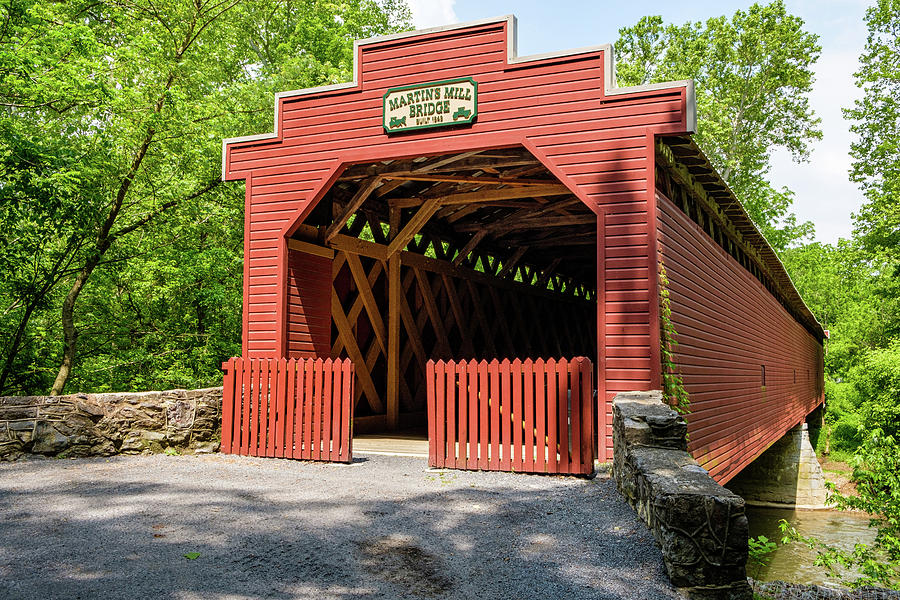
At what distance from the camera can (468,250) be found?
15023 millimetres

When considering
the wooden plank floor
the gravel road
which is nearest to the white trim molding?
the gravel road

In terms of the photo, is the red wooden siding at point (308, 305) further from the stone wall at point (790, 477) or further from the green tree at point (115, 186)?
the stone wall at point (790, 477)

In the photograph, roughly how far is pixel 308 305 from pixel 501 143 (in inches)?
152

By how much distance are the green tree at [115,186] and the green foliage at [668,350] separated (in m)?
9.48

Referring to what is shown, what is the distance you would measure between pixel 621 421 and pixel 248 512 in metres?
3.23

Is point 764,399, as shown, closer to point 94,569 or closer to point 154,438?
point 154,438

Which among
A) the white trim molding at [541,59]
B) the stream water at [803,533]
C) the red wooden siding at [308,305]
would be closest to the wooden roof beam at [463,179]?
the white trim molding at [541,59]

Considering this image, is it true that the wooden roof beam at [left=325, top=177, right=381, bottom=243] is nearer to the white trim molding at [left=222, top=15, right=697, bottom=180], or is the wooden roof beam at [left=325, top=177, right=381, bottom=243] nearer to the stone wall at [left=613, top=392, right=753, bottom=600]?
the white trim molding at [left=222, top=15, right=697, bottom=180]

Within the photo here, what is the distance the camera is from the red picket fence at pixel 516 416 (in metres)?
7.17

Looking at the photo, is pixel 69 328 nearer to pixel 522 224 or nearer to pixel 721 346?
pixel 522 224

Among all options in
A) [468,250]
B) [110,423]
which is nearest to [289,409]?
[110,423]

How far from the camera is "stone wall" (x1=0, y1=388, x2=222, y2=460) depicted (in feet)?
26.5

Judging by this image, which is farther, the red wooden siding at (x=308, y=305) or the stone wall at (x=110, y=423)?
the red wooden siding at (x=308, y=305)

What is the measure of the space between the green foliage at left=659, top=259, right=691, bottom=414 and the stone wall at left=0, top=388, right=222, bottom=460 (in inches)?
219
